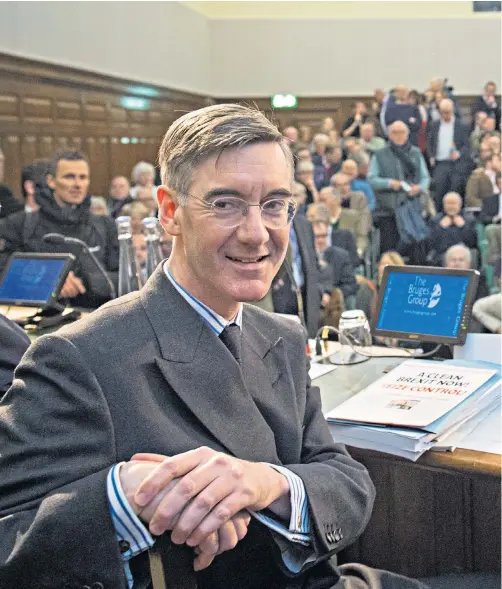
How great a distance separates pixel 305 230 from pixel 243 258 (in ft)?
8.67

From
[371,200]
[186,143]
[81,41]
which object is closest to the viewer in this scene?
[186,143]

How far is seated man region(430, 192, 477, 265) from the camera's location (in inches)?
248

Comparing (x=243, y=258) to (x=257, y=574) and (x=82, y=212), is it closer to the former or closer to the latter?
(x=257, y=574)

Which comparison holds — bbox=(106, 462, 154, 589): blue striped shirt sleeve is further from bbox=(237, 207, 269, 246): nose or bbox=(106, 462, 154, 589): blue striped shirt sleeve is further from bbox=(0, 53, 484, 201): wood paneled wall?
bbox=(0, 53, 484, 201): wood paneled wall

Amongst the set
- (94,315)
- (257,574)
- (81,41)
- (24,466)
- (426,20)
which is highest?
(426,20)

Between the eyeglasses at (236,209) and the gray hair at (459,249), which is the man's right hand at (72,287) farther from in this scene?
the gray hair at (459,249)

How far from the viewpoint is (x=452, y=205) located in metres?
6.39

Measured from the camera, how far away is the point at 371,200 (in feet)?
21.0

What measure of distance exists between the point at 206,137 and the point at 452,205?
5.65m

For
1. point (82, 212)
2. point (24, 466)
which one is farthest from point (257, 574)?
point (82, 212)

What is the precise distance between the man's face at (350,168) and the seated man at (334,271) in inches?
43.5

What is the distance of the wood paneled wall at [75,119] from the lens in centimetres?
654

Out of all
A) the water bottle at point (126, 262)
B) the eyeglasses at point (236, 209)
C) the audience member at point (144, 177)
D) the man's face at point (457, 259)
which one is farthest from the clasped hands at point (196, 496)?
the audience member at point (144, 177)

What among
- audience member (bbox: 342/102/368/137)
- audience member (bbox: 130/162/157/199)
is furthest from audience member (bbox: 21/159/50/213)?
audience member (bbox: 342/102/368/137)
